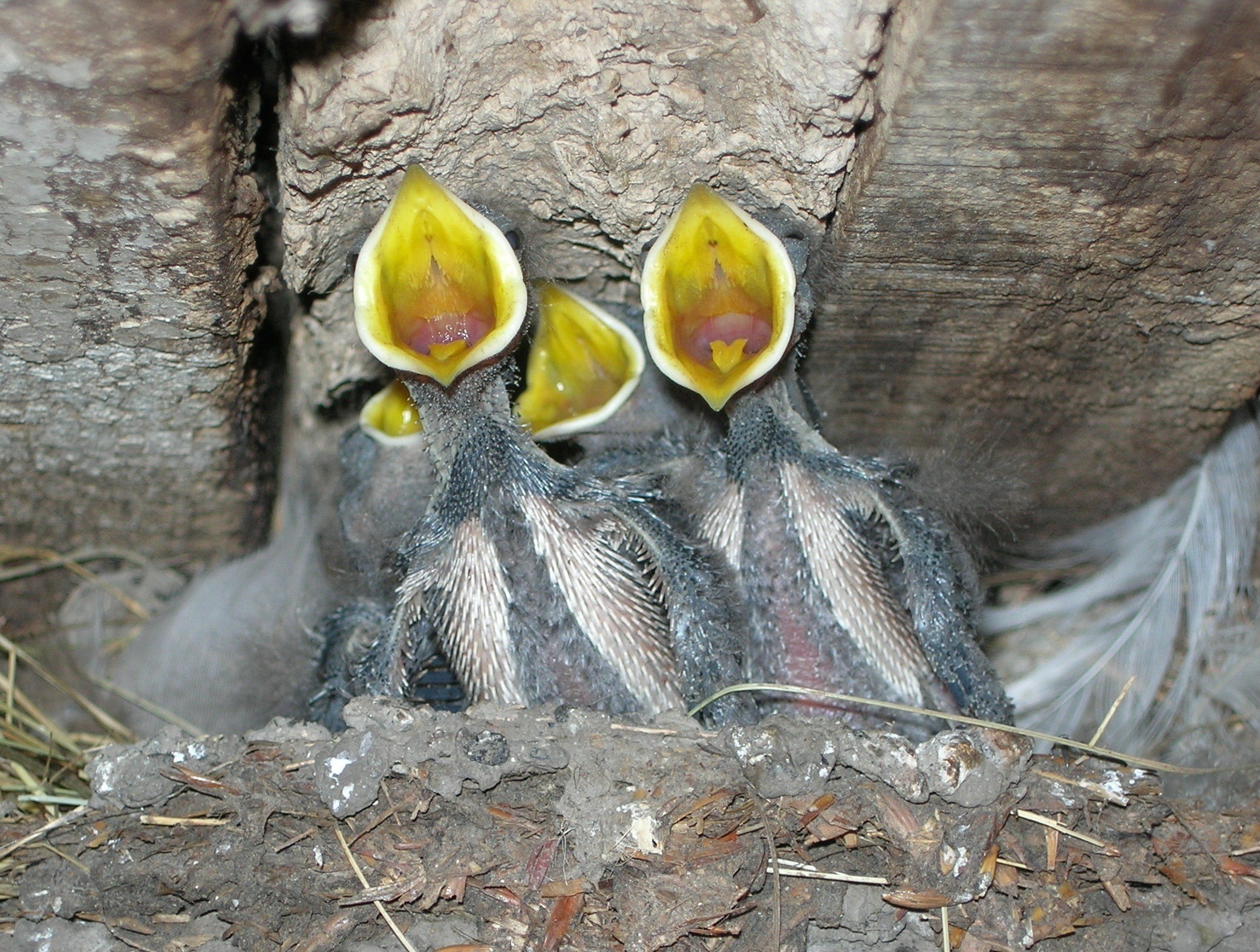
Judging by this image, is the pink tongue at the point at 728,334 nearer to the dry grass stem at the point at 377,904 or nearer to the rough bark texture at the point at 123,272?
the rough bark texture at the point at 123,272

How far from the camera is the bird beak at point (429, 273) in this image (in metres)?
1.36

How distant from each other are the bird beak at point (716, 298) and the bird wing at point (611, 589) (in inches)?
11.5

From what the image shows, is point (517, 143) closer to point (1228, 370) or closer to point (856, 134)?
point (856, 134)

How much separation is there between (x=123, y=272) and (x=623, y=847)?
901 millimetres

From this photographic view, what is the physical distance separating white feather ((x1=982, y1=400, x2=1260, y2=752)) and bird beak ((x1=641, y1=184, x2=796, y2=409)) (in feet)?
3.11

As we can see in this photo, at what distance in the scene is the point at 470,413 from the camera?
5.10ft

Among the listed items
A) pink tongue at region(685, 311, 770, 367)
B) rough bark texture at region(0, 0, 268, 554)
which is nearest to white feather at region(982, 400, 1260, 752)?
pink tongue at region(685, 311, 770, 367)

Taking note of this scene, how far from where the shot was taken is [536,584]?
158 cm

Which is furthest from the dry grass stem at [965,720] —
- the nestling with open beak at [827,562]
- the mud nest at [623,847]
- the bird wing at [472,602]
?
the bird wing at [472,602]

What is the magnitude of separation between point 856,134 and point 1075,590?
1.25m

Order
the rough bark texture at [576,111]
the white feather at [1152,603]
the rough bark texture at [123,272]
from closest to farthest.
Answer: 1. the rough bark texture at [123,272]
2. the rough bark texture at [576,111]
3. the white feather at [1152,603]

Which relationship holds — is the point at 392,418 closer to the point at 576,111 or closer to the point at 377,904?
the point at 576,111

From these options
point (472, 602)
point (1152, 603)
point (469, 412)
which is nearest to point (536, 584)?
point (472, 602)

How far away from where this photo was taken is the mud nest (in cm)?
131
